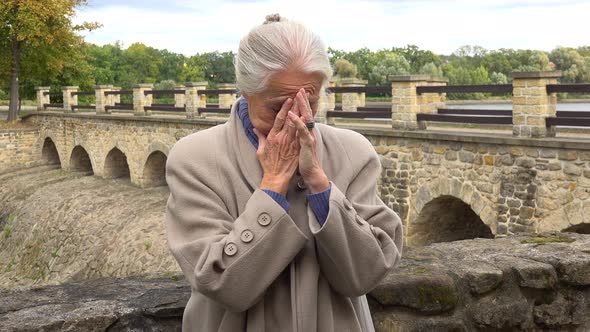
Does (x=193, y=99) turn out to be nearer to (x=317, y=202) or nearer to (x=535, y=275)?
(x=535, y=275)

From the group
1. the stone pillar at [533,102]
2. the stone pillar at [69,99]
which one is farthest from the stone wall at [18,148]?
the stone pillar at [533,102]

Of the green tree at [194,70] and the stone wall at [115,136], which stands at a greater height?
the green tree at [194,70]

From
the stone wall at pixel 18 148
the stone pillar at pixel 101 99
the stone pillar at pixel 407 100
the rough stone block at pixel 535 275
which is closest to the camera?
the rough stone block at pixel 535 275

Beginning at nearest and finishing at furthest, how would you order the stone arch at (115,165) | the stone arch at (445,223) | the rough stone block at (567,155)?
the rough stone block at (567,155)
the stone arch at (445,223)
the stone arch at (115,165)

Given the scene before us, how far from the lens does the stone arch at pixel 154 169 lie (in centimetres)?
2111

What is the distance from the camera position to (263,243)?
5.98ft

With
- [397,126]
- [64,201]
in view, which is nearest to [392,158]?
[397,126]

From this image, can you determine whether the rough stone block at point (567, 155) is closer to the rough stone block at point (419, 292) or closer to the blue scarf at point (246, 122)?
the rough stone block at point (419, 292)

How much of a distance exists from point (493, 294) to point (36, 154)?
93.2 ft

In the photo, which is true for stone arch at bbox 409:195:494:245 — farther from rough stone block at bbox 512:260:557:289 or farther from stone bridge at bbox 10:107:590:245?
rough stone block at bbox 512:260:557:289

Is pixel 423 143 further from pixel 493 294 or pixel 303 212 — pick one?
pixel 303 212

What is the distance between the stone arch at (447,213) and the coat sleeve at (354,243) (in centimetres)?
831

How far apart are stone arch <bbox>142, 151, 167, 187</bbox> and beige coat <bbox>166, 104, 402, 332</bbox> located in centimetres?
1920

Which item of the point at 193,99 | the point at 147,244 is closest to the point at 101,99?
the point at 193,99
